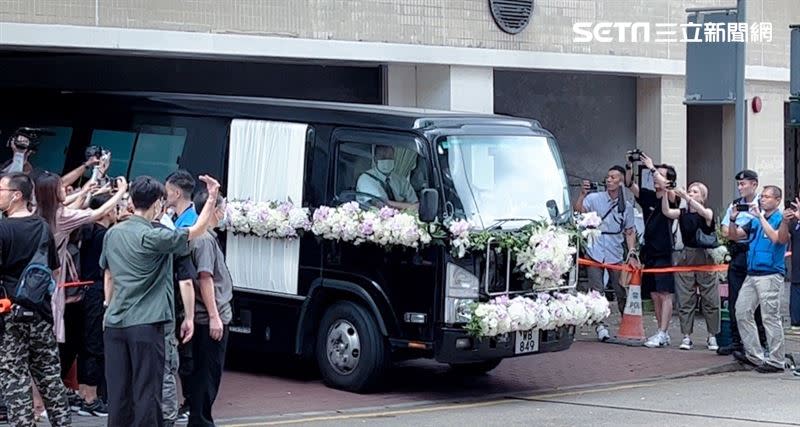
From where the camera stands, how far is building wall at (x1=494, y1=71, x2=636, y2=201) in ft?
65.4

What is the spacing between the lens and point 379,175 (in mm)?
12141

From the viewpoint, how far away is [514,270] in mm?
11797

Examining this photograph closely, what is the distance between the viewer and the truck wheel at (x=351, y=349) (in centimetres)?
1188

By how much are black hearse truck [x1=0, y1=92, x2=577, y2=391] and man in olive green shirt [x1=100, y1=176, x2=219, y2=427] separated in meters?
3.27

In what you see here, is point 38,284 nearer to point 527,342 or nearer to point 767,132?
point 527,342

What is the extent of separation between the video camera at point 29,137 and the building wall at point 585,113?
766 centimetres

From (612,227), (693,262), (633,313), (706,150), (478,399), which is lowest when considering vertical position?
(478,399)

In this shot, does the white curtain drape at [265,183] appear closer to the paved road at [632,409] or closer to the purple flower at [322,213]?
the purple flower at [322,213]

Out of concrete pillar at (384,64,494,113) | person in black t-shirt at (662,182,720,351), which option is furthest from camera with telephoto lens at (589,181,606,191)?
person in black t-shirt at (662,182,720,351)

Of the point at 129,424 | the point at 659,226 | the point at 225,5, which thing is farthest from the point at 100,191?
the point at 659,226

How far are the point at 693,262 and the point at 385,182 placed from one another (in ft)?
14.2

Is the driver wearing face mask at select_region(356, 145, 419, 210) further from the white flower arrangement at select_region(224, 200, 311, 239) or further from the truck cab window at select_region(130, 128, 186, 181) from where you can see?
the truck cab window at select_region(130, 128, 186, 181)

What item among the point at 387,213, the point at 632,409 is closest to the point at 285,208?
the point at 387,213

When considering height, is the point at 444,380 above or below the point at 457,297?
below
